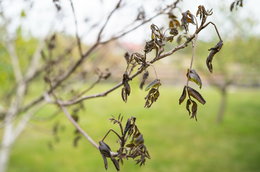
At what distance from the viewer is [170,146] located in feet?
39.4

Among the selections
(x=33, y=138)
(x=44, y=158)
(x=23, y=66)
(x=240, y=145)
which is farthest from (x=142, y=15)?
(x=33, y=138)

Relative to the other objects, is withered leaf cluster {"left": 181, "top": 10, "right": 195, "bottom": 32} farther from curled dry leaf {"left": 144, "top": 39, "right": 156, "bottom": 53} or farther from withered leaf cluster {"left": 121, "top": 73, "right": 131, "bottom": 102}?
withered leaf cluster {"left": 121, "top": 73, "right": 131, "bottom": 102}

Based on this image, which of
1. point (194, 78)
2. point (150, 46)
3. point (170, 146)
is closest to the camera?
point (194, 78)

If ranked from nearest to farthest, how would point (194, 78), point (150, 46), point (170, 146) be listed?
point (194, 78) < point (150, 46) < point (170, 146)

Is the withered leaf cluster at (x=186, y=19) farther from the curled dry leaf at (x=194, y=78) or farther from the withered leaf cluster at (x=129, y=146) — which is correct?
the withered leaf cluster at (x=129, y=146)

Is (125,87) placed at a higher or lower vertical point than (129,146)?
higher

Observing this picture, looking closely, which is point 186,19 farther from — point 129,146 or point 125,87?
point 129,146

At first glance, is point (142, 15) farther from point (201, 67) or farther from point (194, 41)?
point (201, 67)

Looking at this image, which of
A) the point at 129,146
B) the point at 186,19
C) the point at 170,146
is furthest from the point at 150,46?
the point at 170,146

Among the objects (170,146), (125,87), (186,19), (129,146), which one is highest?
(170,146)

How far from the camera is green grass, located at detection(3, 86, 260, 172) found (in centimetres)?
996

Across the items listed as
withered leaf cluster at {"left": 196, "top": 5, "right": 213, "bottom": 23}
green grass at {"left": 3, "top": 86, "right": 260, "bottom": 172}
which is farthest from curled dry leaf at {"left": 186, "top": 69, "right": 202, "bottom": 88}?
green grass at {"left": 3, "top": 86, "right": 260, "bottom": 172}

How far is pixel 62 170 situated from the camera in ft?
31.6

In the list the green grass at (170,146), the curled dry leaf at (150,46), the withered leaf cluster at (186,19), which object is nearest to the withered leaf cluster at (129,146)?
the curled dry leaf at (150,46)
